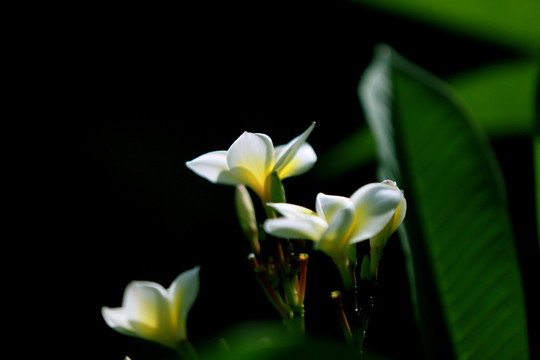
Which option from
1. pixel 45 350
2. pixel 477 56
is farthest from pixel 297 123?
pixel 45 350

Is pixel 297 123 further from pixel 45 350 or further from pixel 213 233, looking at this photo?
pixel 45 350

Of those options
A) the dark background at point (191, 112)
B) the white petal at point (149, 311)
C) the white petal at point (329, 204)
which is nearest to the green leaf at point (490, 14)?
the white petal at point (329, 204)

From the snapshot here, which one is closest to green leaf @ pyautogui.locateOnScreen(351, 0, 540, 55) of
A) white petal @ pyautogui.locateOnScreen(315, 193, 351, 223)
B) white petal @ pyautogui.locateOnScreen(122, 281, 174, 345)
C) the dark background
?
white petal @ pyautogui.locateOnScreen(315, 193, 351, 223)

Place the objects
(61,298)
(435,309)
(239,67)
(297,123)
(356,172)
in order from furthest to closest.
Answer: (239,67)
(297,123)
(61,298)
(356,172)
(435,309)

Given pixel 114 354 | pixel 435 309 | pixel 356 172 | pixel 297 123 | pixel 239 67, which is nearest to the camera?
pixel 435 309

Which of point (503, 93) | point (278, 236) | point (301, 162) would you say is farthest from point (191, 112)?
point (278, 236)

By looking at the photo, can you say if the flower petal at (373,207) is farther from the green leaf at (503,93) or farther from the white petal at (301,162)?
the green leaf at (503,93)

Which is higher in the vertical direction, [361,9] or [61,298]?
[361,9]

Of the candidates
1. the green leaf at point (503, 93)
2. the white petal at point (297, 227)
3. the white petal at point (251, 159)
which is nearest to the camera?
the white petal at point (297, 227)

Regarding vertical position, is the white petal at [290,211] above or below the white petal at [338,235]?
above
